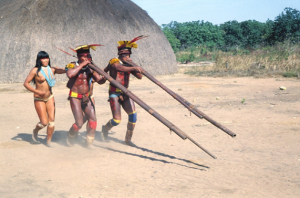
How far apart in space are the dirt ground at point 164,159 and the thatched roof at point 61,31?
5.85 metres

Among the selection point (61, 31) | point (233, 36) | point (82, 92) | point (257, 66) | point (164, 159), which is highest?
point (233, 36)

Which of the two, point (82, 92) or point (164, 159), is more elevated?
point (82, 92)

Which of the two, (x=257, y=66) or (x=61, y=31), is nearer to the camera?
(x=61, y=31)

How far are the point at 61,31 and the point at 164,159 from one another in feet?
36.0

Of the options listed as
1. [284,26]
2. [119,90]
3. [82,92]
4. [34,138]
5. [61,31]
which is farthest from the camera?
[284,26]

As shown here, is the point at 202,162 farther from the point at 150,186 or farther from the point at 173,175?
the point at 150,186

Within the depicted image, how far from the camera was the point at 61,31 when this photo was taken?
1438cm

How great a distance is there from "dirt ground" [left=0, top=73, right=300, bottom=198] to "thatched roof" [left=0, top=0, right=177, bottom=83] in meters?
5.85

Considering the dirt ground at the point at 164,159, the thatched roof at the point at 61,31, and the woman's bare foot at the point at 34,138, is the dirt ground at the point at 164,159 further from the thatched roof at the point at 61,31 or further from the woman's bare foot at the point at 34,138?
the thatched roof at the point at 61,31

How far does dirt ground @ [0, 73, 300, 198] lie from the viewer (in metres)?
3.74

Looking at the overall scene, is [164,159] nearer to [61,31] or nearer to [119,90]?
[119,90]

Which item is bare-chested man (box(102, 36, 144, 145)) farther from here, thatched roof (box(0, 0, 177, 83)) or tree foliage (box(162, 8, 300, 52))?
tree foliage (box(162, 8, 300, 52))

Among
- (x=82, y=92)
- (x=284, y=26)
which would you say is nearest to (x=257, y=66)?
(x=82, y=92)

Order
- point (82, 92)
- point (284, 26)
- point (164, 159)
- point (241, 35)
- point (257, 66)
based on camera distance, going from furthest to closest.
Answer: point (241, 35), point (284, 26), point (257, 66), point (82, 92), point (164, 159)
